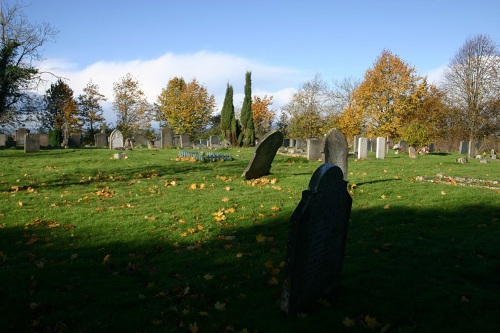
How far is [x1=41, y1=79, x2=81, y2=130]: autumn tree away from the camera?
5084 centimetres

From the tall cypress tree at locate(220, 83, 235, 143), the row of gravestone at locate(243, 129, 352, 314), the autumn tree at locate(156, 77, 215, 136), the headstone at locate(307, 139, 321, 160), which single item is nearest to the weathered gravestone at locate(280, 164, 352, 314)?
the row of gravestone at locate(243, 129, 352, 314)

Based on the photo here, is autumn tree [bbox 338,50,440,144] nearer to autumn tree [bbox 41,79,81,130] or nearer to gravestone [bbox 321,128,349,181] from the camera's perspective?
gravestone [bbox 321,128,349,181]

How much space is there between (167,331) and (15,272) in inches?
102

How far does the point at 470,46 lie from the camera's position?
1678 inches

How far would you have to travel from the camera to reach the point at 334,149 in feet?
35.4

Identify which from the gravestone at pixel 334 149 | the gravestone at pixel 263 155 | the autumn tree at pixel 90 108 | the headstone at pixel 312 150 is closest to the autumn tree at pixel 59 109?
the autumn tree at pixel 90 108

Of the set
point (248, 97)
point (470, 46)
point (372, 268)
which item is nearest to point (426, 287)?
point (372, 268)

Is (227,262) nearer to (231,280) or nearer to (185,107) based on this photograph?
(231,280)

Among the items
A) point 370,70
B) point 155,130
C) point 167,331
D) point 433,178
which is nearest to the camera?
point 167,331

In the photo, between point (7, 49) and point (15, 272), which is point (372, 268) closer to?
point (15, 272)

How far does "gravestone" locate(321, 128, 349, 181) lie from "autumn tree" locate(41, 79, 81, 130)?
158 feet

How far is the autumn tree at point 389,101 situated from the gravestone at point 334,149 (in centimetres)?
3250

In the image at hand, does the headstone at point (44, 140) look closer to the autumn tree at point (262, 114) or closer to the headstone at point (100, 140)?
the headstone at point (100, 140)

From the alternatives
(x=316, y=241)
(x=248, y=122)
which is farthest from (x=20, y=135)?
(x=316, y=241)
